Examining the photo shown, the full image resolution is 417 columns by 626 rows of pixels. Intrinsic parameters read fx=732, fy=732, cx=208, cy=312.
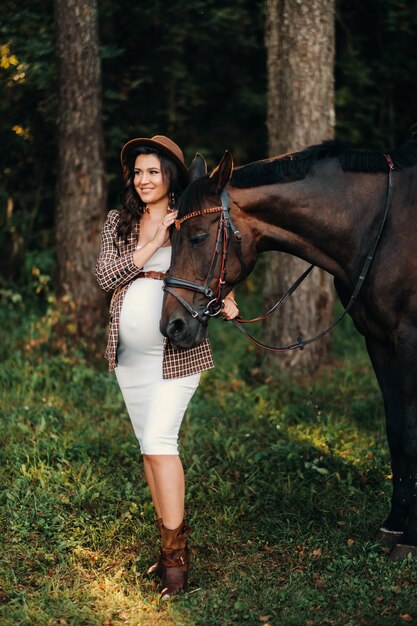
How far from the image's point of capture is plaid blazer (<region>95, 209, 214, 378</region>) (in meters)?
3.46

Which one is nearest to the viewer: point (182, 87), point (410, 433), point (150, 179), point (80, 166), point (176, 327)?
point (176, 327)

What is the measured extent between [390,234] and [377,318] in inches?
16.7

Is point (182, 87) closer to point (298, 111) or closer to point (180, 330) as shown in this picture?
point (298, 111)

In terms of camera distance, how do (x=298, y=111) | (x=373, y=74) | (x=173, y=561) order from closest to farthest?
(x=173, y=561) → (x=298, y=111) → (x=373, y=74)

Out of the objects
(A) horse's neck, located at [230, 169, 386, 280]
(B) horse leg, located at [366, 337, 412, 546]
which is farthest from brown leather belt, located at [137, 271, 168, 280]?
(B) horse leg, located at [366, 337, 412, 546]

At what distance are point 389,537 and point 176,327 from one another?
66.8 inches

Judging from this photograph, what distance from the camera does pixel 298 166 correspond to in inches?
141

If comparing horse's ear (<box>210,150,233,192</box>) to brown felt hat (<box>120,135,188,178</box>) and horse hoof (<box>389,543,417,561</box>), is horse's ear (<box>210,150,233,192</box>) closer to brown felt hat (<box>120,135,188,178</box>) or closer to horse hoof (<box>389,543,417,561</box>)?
brown felt hat (<box>120,135,188,178</box>)

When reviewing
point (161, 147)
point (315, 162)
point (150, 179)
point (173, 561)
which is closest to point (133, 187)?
point (150, 179)

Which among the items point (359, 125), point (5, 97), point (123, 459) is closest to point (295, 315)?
point (123, 459)

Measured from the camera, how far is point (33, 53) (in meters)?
6.95

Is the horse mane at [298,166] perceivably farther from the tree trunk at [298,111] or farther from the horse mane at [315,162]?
the tree trunk at [298,111]

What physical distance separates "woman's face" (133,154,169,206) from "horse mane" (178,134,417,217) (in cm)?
21

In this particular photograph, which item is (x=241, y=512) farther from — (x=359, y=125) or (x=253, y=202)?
(x=359, y=125)
